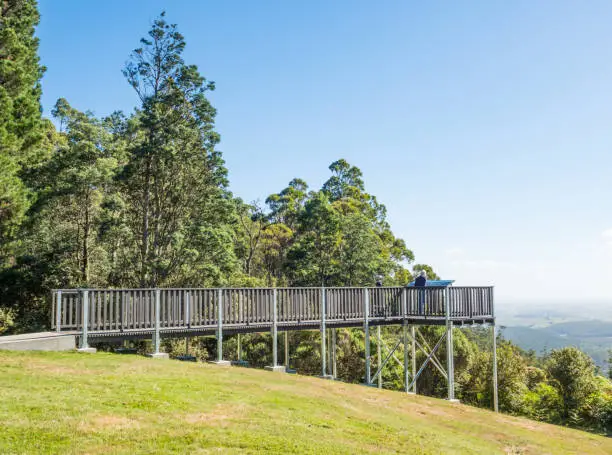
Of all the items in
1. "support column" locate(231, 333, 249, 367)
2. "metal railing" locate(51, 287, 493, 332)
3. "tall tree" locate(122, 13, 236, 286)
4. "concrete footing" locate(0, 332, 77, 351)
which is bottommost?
"support column" locate(231, 333, 249, 367)

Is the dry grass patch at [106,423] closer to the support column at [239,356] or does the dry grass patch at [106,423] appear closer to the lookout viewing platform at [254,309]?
the lookout viewing platform at [254,309]

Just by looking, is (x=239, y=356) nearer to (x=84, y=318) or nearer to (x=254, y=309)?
(x=254, y=309)

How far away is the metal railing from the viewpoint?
1345 cm

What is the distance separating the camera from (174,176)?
2898 cm

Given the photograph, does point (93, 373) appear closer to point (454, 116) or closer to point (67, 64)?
point (67, 64)

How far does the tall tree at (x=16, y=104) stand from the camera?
19.0 metres

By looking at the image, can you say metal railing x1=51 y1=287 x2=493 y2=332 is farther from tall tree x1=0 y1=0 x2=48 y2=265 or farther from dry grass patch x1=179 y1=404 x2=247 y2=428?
tall tree x1=0 y1=0 x2=48 y2=265

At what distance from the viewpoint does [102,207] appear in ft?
86.7

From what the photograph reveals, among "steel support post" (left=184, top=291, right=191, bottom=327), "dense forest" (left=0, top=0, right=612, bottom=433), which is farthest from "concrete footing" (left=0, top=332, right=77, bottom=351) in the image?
"dense forest" (left=0, top=0, right=612, bottom=433)

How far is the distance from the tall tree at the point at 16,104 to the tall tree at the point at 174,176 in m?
5.66

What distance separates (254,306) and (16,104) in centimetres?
1295

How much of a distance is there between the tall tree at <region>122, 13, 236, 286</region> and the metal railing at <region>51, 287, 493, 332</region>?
1008 centimetres

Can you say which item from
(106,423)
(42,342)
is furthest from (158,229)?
(106,423)

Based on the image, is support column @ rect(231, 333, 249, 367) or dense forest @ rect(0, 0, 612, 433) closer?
support column @ rect(231, 333, 249, 367)
